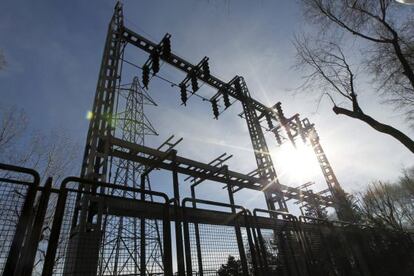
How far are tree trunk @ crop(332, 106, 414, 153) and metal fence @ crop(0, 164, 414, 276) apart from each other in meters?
3.42

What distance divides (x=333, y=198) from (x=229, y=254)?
669 inches

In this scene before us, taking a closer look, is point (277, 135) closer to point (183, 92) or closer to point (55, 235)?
point (183, 92)

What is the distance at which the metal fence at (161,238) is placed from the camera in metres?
2.86

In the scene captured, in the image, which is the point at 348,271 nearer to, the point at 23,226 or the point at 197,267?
the point at 197,267

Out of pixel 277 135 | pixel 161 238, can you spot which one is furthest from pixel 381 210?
pixel 161 238

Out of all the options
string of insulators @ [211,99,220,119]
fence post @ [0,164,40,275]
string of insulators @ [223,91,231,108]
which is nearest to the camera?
fence post @ [0,164,40,275]

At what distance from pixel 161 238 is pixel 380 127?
675 centimetres

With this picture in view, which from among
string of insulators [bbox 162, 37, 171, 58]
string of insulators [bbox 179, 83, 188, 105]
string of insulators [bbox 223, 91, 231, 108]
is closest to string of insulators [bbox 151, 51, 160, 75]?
string of insulators [bbox 162, 37, 171, 58]

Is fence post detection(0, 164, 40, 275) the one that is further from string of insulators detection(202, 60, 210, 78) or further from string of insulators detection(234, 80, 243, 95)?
string of insulators detection(234, 80, 243, 95)

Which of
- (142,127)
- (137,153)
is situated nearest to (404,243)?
(137,153)

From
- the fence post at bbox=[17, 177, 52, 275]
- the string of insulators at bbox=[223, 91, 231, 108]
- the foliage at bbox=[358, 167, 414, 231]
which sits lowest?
the fence post at bbox=[17, 177, 52, 275]

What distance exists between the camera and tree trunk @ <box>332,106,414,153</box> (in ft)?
22.0

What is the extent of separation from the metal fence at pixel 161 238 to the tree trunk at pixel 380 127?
342 centimetres

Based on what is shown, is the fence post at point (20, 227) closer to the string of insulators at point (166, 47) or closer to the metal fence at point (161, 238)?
the metal fence at point (161, 238)
